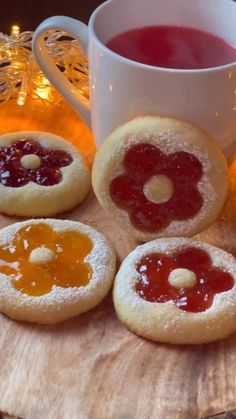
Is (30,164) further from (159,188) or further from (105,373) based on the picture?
(105,373)

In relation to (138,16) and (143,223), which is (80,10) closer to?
(138,16)

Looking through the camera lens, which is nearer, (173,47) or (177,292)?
(177,292)

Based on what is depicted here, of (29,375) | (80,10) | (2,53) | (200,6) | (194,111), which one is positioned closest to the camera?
(29,375)

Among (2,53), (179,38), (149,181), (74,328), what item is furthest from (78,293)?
(2,53)

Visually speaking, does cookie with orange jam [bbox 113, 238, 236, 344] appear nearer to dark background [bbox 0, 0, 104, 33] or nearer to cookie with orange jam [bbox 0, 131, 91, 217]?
cookie with orange jam [bbox 0, 131, 91, 217]

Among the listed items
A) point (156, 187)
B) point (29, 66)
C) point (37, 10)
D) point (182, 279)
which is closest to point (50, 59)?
point (29, 66)
